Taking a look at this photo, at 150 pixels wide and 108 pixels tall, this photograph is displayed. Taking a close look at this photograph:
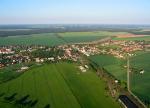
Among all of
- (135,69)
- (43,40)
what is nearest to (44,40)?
(43,40)

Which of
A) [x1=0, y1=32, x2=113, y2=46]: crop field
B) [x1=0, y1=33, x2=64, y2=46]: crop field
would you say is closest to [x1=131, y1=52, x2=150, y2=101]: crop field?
[x1=0, y1=32, x2=113, y2=46]: crop field

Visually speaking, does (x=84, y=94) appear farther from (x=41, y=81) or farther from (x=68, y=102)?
(x=41, y=81)

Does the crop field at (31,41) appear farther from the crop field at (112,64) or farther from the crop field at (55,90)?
A: the crop field at (55,90)

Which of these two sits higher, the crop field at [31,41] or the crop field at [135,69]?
the crop field at [135,69]

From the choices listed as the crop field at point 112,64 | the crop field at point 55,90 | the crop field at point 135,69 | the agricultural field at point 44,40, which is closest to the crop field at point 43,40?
the agricultural field at point 44,40

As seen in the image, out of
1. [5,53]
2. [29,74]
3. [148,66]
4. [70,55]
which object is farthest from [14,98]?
[5,53]

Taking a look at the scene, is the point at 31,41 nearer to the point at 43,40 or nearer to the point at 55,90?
the point at 43,40

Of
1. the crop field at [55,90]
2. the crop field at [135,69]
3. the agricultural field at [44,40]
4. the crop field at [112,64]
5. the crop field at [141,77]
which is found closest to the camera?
the crop field at [55,90]
